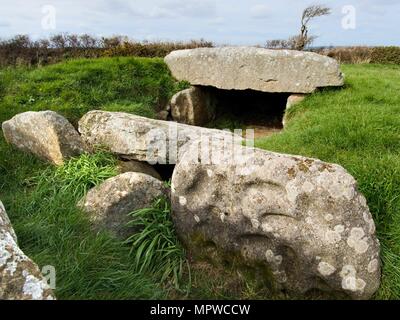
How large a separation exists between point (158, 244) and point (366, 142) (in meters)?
3.10

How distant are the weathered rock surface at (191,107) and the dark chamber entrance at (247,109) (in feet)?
1.05

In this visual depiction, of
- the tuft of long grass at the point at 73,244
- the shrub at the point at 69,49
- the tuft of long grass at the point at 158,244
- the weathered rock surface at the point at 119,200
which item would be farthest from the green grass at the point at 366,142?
the shrub at the point at 69,49

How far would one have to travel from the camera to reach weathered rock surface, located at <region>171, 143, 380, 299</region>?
12.1 ft

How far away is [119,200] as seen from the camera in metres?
4.67

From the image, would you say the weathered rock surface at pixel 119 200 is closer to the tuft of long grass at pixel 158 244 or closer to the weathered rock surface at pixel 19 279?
the tuft of long grass at pixel 158 244

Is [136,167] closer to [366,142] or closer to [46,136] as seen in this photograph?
[46,136]

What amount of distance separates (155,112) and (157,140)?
3.45 metres

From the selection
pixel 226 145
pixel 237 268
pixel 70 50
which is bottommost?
pixel 237 268

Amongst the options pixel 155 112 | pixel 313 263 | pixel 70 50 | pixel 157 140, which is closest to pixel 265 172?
pixel 313 263

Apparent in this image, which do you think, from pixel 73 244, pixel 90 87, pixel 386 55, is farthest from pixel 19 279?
pixel 386 55

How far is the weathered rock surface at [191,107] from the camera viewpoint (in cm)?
973

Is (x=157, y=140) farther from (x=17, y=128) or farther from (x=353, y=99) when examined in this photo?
(x=353, y=99)

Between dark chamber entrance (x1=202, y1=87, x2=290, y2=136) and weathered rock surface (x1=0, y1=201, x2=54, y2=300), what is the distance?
25.5ft

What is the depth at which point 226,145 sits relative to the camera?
4.36 metres
